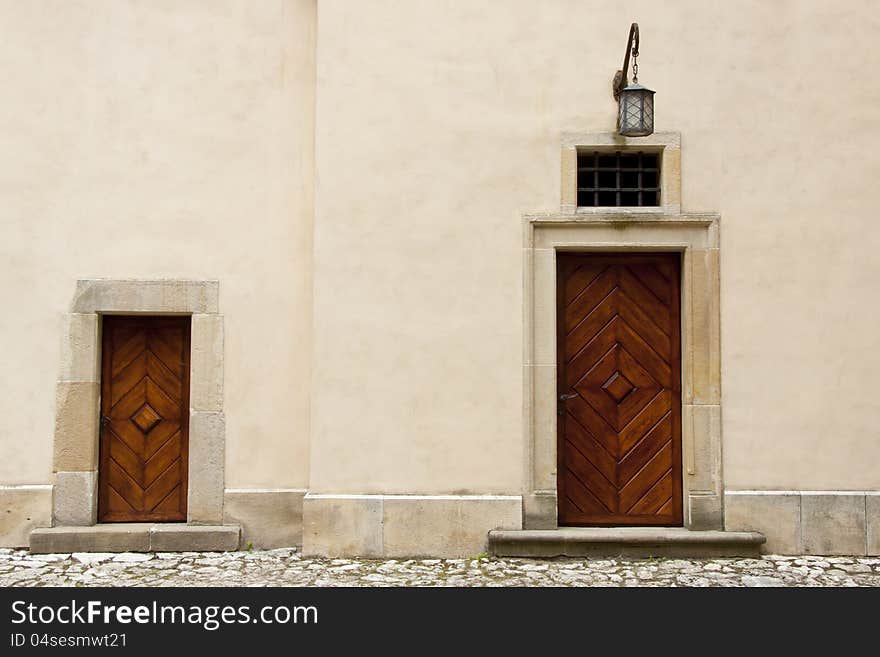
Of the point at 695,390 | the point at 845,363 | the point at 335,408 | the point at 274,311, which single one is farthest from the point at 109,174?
the point at 845,363

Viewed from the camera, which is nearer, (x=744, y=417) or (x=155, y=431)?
(x=744, y=417)

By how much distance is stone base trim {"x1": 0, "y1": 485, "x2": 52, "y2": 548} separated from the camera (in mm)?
6293

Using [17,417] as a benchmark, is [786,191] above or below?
above

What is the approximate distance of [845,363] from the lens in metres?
6.05

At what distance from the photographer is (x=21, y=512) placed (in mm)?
6305

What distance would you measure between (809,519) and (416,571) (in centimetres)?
281

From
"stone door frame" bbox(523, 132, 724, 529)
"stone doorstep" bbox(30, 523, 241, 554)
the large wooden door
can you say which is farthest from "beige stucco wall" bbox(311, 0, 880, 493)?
"stone doorstep" bbox(30, 523, 241, 554)

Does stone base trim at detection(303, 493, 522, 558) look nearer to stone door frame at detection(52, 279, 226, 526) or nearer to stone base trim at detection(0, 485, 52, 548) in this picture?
stone door frame at detection(52, 279, 226, 526)

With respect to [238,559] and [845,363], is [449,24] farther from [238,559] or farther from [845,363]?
[238,559]

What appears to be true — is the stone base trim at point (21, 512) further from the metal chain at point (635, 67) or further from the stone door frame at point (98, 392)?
the metal chain at point (635, 67)

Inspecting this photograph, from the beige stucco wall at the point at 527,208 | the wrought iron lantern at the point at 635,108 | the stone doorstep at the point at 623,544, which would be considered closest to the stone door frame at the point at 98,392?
the beige stucco wall at the point at 527,208

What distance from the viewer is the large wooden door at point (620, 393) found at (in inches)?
245

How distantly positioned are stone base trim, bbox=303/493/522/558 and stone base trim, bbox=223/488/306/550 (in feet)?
1.34

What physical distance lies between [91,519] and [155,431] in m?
0.79
